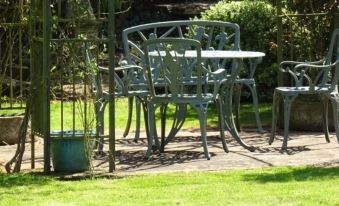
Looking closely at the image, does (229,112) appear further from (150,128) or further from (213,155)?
(150,128)

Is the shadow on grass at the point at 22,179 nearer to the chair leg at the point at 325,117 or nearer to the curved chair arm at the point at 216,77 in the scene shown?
the curved chair arm at the point at 216,77

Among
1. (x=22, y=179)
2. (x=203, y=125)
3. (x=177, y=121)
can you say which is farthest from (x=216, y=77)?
(x=22, y=179)

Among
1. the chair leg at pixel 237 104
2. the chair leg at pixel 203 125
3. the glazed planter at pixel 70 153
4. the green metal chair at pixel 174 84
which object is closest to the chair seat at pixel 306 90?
the green metal chair at pixel 174 84

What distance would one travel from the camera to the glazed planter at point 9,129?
933 centimetres

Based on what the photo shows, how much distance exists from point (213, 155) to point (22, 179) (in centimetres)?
204

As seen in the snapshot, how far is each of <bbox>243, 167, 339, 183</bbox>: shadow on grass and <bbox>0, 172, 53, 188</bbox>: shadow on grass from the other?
59.9 inches

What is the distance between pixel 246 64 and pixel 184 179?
645 cm

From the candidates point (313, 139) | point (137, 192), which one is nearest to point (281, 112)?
point (313, 139)

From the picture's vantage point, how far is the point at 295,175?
7.09 meters

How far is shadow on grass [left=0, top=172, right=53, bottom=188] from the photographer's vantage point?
22.5ft

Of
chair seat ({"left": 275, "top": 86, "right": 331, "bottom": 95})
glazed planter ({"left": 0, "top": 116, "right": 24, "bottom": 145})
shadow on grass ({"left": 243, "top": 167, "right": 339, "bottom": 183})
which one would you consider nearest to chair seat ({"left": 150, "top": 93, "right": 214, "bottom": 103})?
chair seat ({"left": 275, "top": 86, "right": 331, "bottom": 95})

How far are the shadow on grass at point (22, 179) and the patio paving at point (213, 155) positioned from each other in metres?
0.47

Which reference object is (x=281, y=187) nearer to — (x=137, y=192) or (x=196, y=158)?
(x=137, y=192)

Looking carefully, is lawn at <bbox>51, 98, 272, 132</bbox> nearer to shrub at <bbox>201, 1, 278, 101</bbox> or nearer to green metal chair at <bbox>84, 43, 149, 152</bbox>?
shrub at <bbox>201, 1, 278, 101</bbox>
